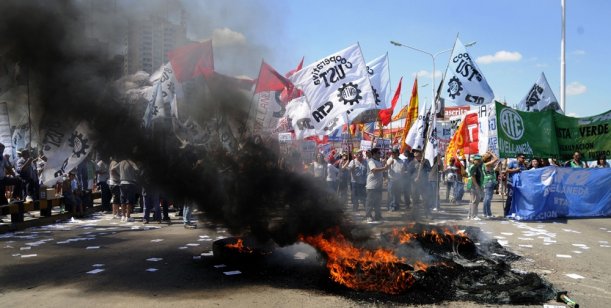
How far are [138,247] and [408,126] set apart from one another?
10.5m

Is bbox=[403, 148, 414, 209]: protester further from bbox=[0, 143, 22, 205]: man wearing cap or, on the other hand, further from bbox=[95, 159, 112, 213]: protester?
bbox=[0, 143, 22, 205]: man wearing cap

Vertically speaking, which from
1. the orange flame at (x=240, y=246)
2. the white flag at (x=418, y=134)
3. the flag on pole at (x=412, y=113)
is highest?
the flag on pole at (x=412, y=113)

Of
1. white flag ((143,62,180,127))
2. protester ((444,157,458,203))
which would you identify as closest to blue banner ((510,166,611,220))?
protester ((444,157,458,203))

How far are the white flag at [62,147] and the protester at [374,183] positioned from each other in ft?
21.1

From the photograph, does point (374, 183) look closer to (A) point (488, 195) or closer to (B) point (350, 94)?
(B) point (350, 94)

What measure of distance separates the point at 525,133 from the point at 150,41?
34.2 feet

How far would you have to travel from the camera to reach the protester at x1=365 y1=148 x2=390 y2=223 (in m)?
11.5

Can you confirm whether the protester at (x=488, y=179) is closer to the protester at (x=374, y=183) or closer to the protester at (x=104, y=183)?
the protester at (x=374, y=183)

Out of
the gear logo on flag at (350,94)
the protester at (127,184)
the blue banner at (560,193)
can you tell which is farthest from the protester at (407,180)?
the protester at (127,184)

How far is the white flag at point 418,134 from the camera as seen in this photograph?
14.5 m

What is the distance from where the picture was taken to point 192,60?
1103cm

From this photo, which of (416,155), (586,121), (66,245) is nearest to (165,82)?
(66,245)

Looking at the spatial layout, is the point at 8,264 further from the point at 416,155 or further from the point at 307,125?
the point at 416,155

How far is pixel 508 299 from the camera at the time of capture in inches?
201
